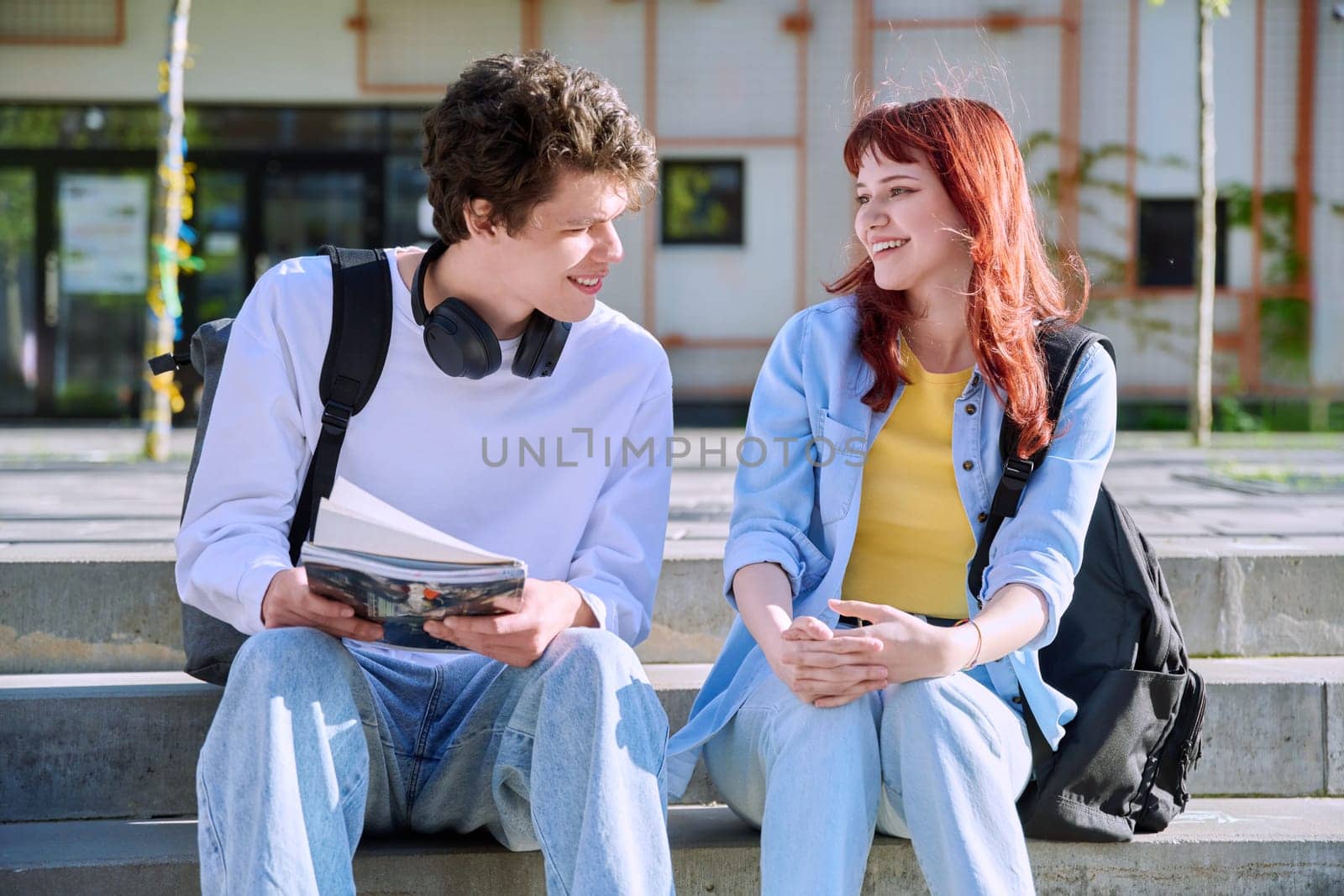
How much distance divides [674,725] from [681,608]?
0.43m

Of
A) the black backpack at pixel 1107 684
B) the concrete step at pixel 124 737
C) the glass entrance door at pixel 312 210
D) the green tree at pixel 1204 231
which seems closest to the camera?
the black backpack at pixel 1107 684

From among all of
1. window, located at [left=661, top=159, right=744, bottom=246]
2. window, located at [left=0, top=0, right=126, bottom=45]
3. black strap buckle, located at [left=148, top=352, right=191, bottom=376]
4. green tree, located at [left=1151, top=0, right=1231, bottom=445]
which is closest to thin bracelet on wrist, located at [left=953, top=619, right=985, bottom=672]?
black strap buckle, located at [left=148, top=352, right=191, bottom=376]

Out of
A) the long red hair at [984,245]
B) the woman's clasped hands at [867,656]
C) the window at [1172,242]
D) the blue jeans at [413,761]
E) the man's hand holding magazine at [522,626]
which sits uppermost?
the window at [1172,242]

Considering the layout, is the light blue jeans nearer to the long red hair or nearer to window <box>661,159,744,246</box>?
the long red hair

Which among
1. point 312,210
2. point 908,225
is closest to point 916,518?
point 908,225

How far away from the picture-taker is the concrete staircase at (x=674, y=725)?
2674 millimetres

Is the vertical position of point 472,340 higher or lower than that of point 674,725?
higher

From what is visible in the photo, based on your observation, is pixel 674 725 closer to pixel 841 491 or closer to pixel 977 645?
pixel 841 491

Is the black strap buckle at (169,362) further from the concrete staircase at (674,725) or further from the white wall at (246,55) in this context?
the white wall at (246,55)

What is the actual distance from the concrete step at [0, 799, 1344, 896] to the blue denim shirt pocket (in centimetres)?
65

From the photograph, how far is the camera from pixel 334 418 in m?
2.51

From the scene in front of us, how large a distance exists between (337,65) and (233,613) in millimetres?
10386

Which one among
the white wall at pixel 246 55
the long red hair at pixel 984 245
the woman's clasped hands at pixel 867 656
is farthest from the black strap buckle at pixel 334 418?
the white wall at pixel 246 55

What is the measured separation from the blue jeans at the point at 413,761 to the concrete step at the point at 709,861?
0.18 meters
